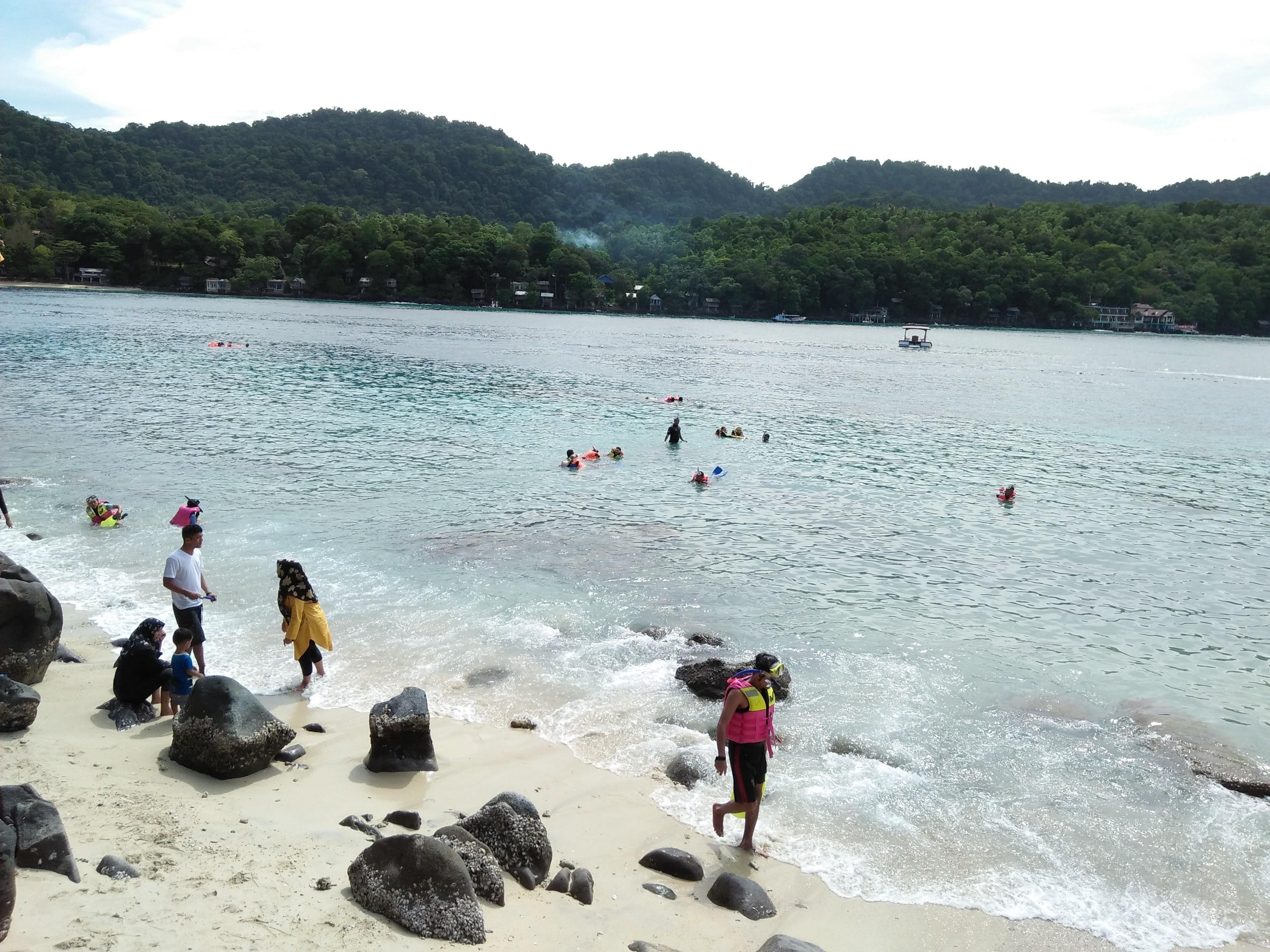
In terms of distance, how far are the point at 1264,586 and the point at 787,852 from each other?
53.5ft

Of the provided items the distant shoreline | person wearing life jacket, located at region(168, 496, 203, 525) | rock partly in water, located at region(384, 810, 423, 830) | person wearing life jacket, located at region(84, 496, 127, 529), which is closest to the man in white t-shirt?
rock partly in water, located at region(384, 810, 423, 830)

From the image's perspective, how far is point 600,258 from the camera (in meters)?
181

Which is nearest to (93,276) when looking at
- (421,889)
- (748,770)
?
(748,770)

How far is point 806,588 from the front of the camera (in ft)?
57.0

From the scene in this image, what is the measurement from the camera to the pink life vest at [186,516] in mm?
16891

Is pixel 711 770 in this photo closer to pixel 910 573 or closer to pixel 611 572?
pixel 611 572

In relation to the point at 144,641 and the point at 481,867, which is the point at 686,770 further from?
the point at 144,641

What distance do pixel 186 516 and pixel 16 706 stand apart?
880 centimetres

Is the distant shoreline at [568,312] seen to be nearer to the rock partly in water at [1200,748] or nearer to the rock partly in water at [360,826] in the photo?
the rock partly in water at [360,826]

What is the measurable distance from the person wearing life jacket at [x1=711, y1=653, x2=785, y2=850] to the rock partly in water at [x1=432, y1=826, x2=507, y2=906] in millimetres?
2348

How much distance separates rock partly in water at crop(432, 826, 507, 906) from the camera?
6852mm

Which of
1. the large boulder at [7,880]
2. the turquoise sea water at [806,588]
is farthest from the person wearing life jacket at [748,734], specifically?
the large boulder at [7,880]

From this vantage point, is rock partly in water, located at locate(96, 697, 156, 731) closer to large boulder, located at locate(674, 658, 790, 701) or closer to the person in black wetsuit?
large boulder, located at locate(674, 658, 790, 701)

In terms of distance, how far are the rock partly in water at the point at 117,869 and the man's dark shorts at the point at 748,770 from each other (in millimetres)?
4883
